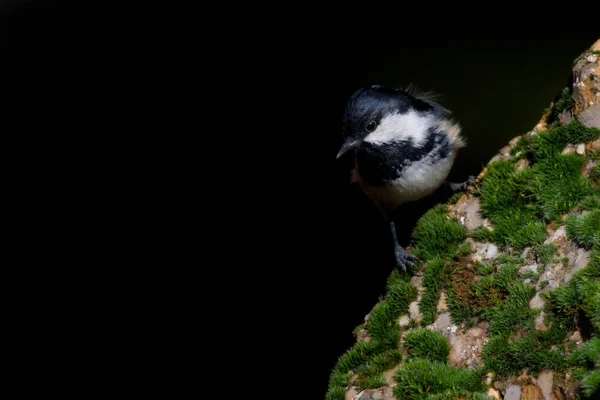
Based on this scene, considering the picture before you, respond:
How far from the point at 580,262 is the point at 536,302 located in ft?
0.77

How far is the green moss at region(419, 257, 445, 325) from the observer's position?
312cm

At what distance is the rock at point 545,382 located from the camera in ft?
8.33

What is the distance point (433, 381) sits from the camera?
9.12 feet

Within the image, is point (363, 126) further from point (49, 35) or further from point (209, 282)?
point (49, 35)

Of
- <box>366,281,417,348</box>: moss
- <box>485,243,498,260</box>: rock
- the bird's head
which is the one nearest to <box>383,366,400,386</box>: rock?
<box>366,281,417,348</box>: moss

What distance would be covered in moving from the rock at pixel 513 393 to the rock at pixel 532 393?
0.02m

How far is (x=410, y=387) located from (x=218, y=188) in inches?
130

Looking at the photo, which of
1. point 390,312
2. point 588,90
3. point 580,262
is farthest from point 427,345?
point 588,90

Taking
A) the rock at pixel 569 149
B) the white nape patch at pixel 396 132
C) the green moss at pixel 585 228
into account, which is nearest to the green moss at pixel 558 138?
the rock at pixel 569 149

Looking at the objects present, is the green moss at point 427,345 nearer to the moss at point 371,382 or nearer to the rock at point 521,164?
the moss at point 371,382

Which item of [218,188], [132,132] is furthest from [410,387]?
[132,132]

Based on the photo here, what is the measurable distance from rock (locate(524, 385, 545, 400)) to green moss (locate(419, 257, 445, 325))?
581 millimetres

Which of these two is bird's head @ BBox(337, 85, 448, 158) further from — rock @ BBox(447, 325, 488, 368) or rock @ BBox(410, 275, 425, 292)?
rock @ BBox(447, 325, 488, 368)

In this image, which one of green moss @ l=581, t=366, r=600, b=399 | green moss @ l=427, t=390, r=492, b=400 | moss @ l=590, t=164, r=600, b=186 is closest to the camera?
green moss @ l=581, t=366, r=600, b=399
